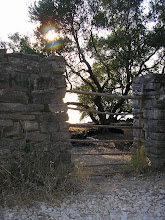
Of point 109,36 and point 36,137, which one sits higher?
point 109,36

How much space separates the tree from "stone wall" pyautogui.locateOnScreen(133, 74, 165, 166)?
4.26 metres

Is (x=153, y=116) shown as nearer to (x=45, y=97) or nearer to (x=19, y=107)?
(x=45, y=97)

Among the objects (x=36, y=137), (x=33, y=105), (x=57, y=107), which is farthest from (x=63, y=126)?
(x=33, y=105)

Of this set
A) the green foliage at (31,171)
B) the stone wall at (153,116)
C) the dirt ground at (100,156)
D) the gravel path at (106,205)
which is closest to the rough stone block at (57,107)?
the green foliage at (31,171)

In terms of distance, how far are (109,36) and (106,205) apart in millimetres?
8125

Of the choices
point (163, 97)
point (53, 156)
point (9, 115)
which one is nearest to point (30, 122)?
point (9, 115)

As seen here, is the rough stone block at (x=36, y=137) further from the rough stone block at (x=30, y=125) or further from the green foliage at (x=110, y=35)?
the green foliage at (x=110, y=35)

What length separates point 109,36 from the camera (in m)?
10.1

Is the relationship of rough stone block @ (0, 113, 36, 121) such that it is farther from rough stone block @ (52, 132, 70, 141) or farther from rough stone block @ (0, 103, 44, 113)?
rough stone block @ (52, 132, 70, 141)

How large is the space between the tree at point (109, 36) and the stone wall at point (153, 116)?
4260 mm

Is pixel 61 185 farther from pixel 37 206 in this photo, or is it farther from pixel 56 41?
pixel 56 41

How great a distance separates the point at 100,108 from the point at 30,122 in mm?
6968

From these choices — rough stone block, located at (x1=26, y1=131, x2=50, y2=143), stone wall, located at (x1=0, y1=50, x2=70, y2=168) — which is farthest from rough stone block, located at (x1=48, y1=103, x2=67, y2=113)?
rough stone block, located at (x1=26, y1=131, x2=50, y2=143)

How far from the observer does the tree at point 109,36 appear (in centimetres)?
952
